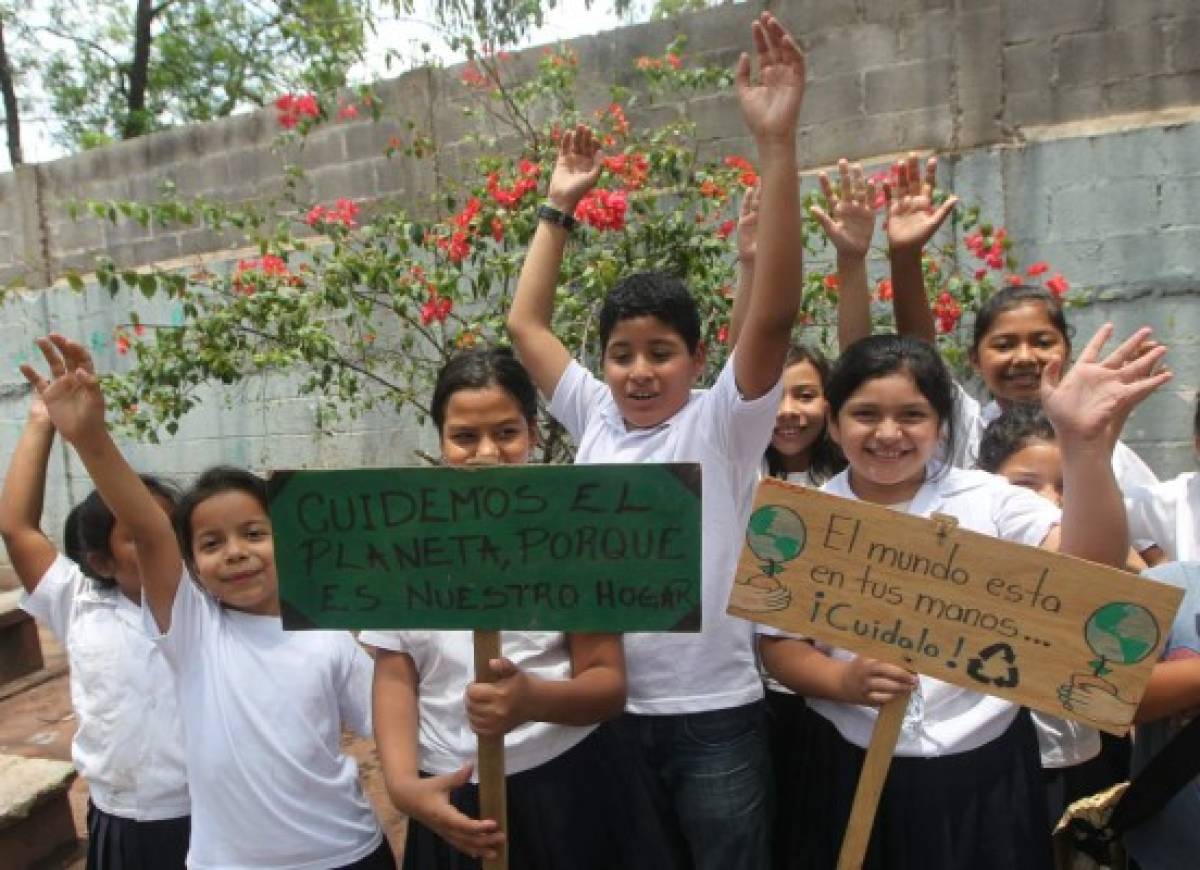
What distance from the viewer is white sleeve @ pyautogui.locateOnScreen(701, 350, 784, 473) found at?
1.67 metres

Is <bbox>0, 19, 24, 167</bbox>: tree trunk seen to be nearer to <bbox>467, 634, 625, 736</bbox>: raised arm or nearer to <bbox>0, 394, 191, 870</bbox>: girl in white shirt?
<bbox>0, 394, 191, 870</bbox>: girl in white shirt

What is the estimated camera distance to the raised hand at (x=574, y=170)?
2287mm

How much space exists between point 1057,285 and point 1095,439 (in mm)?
2343

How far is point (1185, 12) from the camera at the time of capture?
11.8 ft

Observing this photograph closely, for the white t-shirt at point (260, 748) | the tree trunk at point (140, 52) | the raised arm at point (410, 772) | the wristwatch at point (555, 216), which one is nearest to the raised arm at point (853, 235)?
the wristwatch at point (555, 216)

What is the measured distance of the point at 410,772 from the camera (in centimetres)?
158

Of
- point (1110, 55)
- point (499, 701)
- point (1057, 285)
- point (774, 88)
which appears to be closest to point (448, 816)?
point (499, 701)

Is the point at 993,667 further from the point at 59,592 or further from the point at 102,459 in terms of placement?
the point at 59,592

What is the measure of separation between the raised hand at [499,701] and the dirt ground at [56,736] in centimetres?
184

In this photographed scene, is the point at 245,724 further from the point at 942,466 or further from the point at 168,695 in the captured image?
the point at 942,466

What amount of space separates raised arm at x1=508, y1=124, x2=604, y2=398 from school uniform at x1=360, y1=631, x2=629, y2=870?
707mm

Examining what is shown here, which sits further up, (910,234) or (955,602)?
(910,234)

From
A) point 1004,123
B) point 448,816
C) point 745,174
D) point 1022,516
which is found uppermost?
point 1004,123

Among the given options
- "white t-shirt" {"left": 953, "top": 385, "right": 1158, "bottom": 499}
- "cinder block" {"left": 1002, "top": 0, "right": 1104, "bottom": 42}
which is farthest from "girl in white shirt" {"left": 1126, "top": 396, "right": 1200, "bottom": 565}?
"cinder block" {"left": 1002, "top": 0, "right": 1104, "bottom": 42}
